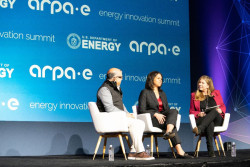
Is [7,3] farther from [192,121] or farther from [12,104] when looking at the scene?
[192,121]

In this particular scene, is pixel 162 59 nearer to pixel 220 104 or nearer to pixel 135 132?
pixel 220 104

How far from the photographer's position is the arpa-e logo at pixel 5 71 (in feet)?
18.5

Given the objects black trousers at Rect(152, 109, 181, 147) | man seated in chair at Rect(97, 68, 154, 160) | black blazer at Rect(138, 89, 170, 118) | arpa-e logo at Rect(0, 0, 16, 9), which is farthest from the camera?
arpa-e logo at Rect(0, 0, 16, 9)

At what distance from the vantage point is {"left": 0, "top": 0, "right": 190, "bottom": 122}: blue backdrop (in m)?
5.78

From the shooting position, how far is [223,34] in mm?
7914

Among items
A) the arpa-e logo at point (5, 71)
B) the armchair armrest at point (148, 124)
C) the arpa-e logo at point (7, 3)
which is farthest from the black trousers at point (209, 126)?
the arpa-e logo at point (7, 3)

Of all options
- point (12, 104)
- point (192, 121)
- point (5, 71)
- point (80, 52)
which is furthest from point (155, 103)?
point (5, 71)

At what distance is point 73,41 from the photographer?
622 centimetres

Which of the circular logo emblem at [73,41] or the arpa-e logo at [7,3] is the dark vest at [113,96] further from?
the arpa-e logo at [7,3]

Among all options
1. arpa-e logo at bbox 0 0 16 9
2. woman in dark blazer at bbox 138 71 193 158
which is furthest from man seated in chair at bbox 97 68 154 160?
arpa-e logo at bbox 0 0 16 9

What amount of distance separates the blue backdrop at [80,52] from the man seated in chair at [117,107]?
1224 millimetres

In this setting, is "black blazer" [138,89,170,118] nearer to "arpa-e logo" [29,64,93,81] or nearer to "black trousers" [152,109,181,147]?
"black trousers" [152,109,181,147]

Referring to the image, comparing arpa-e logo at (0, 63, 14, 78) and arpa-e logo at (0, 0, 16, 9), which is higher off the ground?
arpa-e logo at (0, 0, 16, 9)

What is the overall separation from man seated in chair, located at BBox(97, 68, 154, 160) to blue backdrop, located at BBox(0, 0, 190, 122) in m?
1.22
